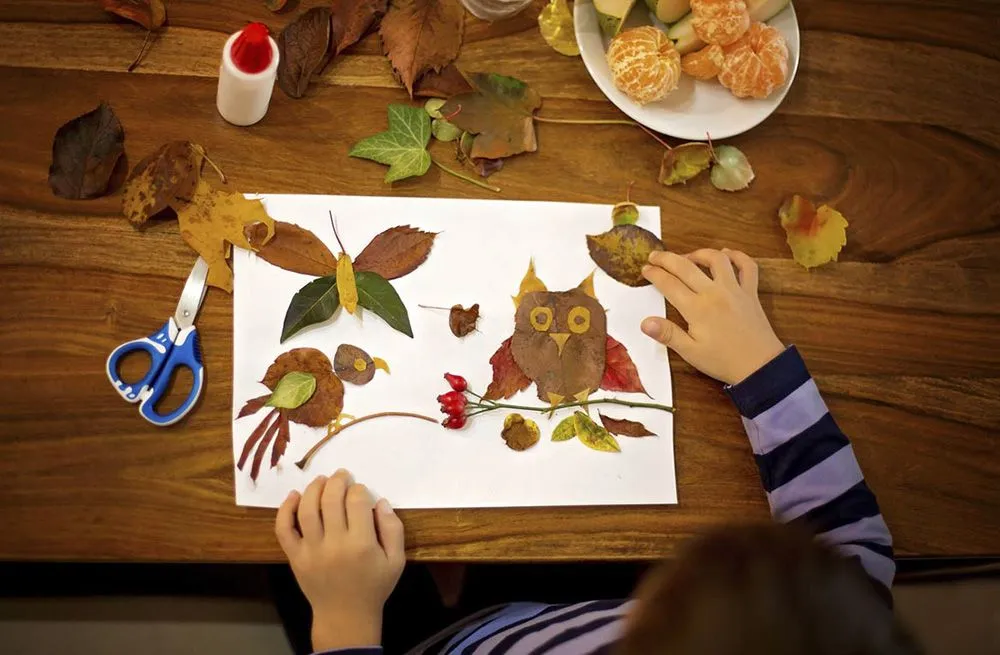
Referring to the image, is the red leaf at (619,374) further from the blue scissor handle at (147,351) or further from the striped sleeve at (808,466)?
the blue scissor handle at (147,351)

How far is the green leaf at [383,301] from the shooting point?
0.76 metres

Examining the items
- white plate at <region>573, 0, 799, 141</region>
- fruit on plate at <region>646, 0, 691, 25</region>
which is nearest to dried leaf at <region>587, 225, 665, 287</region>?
white plate at <region>573, 0, 799, 141</region>

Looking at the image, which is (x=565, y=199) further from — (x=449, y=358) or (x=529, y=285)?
(x=449, y=358)

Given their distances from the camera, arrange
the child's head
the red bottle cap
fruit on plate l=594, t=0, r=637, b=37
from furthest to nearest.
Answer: fruit on plate l=594, t=0, r=637, b=37 < the red bottle cap < the child's head

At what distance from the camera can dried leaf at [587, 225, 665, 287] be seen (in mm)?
808

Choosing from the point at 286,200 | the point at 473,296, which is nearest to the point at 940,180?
the point at 473,296

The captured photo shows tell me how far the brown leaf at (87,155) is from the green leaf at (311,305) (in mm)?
208

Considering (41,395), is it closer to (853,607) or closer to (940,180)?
(853,607)

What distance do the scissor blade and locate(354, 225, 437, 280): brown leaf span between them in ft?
0.46

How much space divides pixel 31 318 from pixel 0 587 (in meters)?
0.35

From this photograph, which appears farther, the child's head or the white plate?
the white plate

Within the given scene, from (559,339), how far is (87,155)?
479 mm

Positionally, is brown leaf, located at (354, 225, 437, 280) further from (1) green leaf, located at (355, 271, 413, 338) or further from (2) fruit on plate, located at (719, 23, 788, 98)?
(2) fruit on plate, located at (719, 23, 788, 98)

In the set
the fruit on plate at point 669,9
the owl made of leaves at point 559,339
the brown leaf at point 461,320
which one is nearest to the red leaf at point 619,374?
the owl made of leaves at point 559,339
